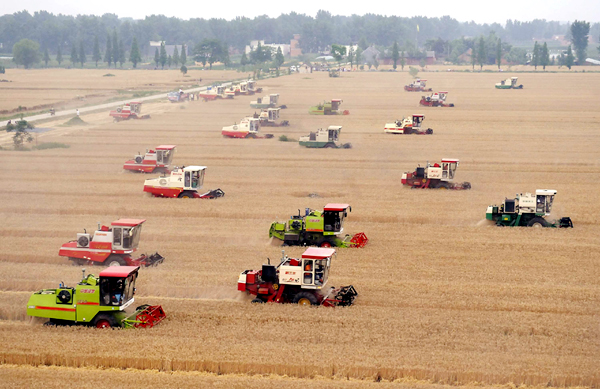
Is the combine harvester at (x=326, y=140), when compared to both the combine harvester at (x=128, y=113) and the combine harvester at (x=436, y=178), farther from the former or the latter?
the combine harvester at (x=128, y=113)

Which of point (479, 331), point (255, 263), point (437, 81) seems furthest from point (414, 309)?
point (437, 81)

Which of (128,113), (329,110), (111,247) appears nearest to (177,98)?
(128,113)

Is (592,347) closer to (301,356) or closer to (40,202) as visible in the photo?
(301,356)

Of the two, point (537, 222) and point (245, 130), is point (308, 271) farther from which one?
point (245, 130)

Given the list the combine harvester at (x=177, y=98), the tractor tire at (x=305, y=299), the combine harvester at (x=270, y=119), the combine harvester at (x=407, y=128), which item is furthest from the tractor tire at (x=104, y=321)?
the combine harvester at (x=177, y=98)

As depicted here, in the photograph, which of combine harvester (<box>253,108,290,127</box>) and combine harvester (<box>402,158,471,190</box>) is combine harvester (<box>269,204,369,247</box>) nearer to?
combine harvester (<box>402,158,471,190</box>)
